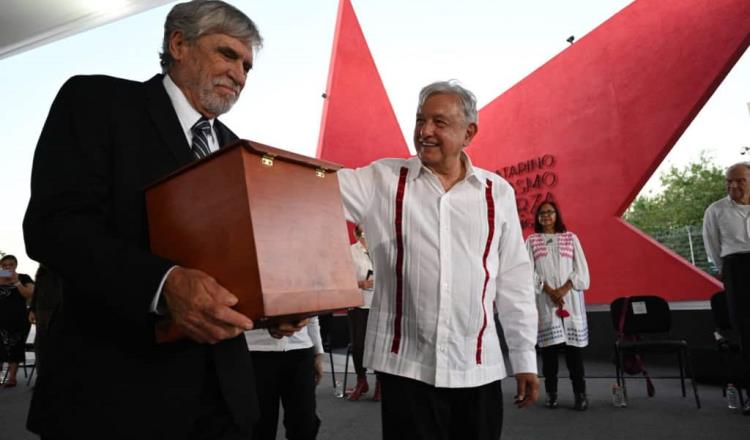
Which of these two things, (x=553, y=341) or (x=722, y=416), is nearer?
(x=722, y=416)

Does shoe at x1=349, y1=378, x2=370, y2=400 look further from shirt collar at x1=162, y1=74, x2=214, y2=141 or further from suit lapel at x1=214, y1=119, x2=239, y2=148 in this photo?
shirt collar at x1=162, y1=74, x2=214, y2=141

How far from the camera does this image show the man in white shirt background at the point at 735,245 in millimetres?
3424

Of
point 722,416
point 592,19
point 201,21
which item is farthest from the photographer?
point 592,19

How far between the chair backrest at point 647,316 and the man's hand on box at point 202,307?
453 cm

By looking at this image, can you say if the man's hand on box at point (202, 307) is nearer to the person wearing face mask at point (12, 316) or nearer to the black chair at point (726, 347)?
the black chair at point (726, 347)

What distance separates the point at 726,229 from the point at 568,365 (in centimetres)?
153

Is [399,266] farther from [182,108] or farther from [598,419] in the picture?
[598,419]

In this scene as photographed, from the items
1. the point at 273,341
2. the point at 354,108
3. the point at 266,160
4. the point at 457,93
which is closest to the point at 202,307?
the point at 266,160

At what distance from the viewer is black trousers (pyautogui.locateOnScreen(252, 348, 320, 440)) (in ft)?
7.27

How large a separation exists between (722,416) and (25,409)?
5712 millimetres

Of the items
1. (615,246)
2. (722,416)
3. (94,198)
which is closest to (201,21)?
(94,198)

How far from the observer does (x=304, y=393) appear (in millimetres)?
2281

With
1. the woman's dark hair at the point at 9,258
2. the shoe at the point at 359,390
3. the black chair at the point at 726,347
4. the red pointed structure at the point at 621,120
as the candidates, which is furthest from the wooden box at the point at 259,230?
the woman's dark hair at the point at 9,258

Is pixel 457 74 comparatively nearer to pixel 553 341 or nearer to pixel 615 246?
pixel 615 246
